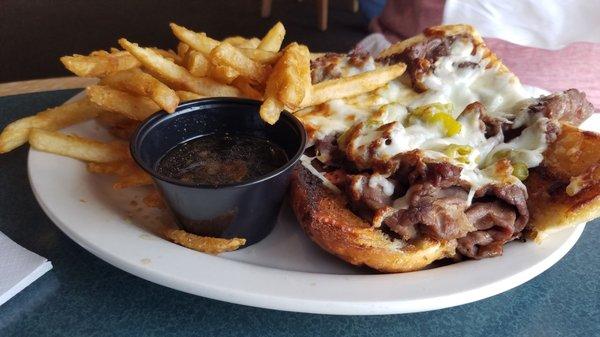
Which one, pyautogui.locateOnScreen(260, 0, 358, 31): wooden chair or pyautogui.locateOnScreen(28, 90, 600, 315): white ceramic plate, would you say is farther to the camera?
pyautogui.locateOnScreen(260, 0, 358, 31): wooden chair

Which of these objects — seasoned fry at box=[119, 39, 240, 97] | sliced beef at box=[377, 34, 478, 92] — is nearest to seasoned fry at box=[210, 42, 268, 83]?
seasoned fry at box=[119, 39, 240, 97]

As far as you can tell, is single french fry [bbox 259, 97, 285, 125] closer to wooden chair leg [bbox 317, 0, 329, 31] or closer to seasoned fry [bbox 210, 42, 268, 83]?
seasoned fry [bbox 210, 42, 268, 83]

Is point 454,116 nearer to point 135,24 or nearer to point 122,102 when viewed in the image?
point 122,102

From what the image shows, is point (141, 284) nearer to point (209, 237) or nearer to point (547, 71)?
point (209, 237)

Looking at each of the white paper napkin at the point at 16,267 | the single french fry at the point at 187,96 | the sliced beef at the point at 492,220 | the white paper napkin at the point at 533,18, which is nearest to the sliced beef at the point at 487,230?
the sliced beef at the point at 492,220

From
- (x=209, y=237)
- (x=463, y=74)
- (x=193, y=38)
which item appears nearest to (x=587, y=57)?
(x=463, y=74)
